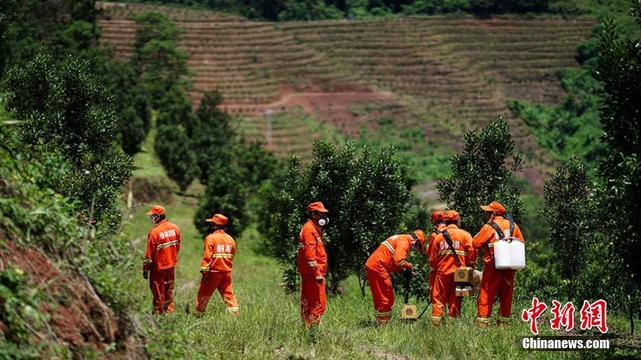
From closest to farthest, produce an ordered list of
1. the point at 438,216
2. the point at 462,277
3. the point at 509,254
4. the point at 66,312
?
the point at 66,312 < the point at 509,254 < the point at 462,277 < the point at 438,216

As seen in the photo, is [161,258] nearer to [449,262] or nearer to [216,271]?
[216,271]

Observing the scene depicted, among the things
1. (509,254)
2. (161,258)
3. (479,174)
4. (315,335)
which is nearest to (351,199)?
(479,174)

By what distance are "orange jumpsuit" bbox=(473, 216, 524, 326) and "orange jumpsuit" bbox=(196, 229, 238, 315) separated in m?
3.78

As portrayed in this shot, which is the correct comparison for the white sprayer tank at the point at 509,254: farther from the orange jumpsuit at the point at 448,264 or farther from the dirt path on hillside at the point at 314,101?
the dirt path on hillside at the point at 314,101

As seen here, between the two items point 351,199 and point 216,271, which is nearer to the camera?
point 216,271

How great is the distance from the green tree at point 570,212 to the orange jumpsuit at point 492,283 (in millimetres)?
7104

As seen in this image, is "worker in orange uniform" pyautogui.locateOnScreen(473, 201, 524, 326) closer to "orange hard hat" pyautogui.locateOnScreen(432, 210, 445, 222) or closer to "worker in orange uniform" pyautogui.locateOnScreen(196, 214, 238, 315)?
"orange hard hat" pyautogui.locateOnScreen(432, 210, 445, 222)

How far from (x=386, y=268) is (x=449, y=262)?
95 cm

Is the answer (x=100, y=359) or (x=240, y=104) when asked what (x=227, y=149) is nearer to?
(x=240, y=104)

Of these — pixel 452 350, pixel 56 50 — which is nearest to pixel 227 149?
pixel 56 50

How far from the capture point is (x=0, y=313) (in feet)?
23.8

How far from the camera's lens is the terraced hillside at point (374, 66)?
77688 millimetres

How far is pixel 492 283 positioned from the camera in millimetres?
A: 12617

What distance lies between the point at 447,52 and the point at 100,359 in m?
86.7
